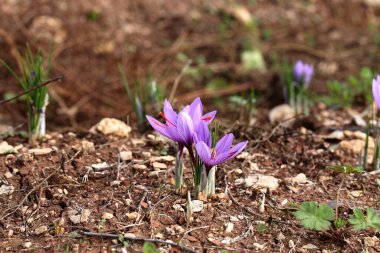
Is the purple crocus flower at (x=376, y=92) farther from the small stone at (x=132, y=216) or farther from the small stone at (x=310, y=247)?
the small stone at (x=132, y=216)

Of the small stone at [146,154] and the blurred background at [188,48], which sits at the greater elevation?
the blurred background at [188,48]

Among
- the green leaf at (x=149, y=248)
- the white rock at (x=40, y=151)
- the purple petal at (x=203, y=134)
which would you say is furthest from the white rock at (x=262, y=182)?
the white rock at (x=40, y=151)

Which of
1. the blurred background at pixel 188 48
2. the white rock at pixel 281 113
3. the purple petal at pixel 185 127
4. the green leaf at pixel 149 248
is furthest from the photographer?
the blurred background at pixel 188 48

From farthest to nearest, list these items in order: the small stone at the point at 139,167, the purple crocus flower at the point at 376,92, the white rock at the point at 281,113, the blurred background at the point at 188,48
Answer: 1. the blurred background at the point at 188,48
2. the white rock at the point at 281,113
3. the small stone at the point at 139,167
4. the purple crocus flower at the point at 376,92

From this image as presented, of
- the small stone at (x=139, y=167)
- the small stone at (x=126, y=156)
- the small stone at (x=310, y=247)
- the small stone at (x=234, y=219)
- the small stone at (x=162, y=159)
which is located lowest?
the small stone at (x=310, y=247)

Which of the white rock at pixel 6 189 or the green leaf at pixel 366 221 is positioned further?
the white rock at pixel 6 189

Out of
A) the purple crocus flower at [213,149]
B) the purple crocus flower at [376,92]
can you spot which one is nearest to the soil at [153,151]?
the purple crocus flower at [213,149]

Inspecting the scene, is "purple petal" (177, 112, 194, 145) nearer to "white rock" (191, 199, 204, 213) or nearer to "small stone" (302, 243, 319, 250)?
"white rock" (191, 199, 204, 213)
